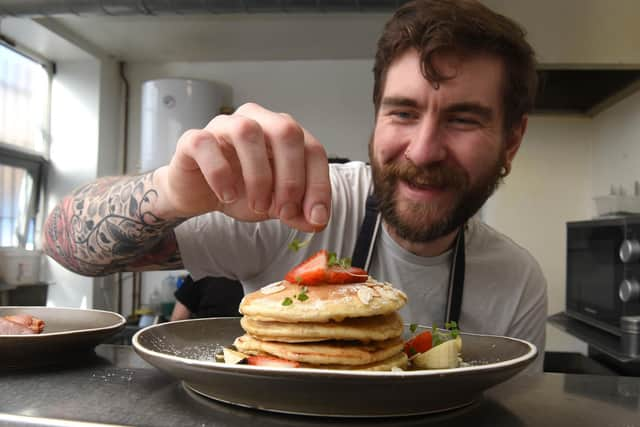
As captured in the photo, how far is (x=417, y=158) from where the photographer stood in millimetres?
1184

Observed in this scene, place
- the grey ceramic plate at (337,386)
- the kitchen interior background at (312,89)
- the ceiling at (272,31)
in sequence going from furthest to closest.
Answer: the kitchen interior background at (312,89) → the ceiling at (272,31) → the grey ceramic plate at (337,386)

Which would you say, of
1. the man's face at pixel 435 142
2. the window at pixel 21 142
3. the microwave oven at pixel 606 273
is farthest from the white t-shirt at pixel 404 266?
the window at pixel 21 142

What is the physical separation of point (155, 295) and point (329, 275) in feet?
13.5

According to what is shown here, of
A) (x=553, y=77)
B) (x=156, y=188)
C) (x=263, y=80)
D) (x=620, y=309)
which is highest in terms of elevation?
(x=263, y=80)

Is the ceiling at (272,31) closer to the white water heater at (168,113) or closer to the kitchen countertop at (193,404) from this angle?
the white water heater at (168,113)

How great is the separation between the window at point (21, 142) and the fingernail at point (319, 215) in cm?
397

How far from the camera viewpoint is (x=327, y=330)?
1.99 feet

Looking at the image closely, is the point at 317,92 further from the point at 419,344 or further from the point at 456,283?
the point at 419,344

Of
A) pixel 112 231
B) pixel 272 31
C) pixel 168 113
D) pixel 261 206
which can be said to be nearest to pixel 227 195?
pixel 261 206

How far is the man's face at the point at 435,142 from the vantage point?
120 cm

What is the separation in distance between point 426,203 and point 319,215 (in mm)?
677

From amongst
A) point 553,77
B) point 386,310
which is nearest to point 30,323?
point 386,310

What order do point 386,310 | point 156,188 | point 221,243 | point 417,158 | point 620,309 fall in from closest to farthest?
point 386,310
point 156,188
point 417,158
point 221,243
point 620,309

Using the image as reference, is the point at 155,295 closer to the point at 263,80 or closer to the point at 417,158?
the point at 263,80
